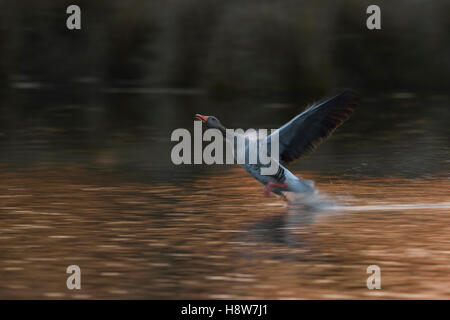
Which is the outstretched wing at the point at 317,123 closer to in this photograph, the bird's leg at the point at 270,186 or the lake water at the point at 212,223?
the bird's leg at the point at 270,186

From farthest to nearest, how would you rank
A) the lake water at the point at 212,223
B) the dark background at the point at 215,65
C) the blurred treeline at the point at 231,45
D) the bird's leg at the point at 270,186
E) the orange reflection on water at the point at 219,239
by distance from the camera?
the blurred treeline at the point at 231,45, the dark background at the point at 215,65, the bird's leg at the point at 270,186, the lake water at the point at 212,223, the orange reflection on water at the point at 219,239

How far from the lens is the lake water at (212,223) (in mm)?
11711

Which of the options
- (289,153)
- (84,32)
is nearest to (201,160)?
(289,153)

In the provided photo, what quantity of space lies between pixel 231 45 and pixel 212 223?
24662 millimetres

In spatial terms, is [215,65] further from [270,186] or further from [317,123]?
[270,186]

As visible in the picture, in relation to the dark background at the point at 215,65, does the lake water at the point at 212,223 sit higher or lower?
lower

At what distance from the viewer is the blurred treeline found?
3925 centimetres

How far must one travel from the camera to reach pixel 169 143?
25094 millimetres

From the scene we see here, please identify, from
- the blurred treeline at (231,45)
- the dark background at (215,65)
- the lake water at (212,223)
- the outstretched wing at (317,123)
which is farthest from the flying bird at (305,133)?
the blurred treeline at (231,45)

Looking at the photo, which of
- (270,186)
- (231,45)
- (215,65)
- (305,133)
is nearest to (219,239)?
(270,186)

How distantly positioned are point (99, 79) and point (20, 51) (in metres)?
3.26

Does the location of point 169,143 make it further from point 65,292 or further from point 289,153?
point 65,292

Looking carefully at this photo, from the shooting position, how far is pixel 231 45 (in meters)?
39.2

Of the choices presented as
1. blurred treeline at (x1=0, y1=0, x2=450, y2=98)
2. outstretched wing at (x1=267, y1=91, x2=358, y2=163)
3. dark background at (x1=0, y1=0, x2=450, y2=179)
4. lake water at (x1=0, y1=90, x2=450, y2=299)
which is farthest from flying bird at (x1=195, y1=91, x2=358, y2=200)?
blurred treeline at (x1=0, y1=0, x2=450, y2=98)
